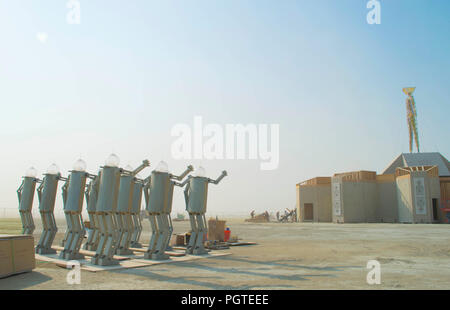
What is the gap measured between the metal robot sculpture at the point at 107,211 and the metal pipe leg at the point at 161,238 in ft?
6.77

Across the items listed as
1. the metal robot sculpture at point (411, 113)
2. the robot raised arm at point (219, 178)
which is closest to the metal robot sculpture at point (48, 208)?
the robot raised arm at point (219, 178)

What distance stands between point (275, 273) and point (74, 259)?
8.18m

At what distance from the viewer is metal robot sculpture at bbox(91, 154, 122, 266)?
12281mm

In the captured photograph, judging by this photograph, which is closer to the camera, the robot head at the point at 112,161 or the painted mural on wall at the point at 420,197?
the robot head at the point at 112,161

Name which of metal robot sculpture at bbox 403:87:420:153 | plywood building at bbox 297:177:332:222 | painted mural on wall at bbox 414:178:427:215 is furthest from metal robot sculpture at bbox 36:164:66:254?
metal robot sculpture at bbox 403:87:420:153

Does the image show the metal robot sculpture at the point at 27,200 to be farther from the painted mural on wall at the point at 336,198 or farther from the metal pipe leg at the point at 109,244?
the painted mural on wall at the point at 336,198

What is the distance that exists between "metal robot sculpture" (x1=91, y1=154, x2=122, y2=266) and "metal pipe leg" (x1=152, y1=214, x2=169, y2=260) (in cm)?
206

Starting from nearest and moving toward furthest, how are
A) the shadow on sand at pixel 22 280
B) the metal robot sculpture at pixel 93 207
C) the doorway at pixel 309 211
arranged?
1. the shadow on sand at pixel 22 280
2. the metal robot sculpture at pixel 93 207
3. the doorway at pixel 309 211

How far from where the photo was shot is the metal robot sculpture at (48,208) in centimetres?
1622

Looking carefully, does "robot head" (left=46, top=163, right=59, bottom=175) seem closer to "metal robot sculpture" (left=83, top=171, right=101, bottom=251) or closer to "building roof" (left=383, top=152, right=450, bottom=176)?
"metal robot sculpture" (left=83, top=171, right=101, bottom=251)

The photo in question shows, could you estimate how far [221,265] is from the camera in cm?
1262

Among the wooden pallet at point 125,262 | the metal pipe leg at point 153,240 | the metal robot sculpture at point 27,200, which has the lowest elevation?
the wooden pallet at point 125,262
